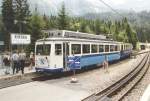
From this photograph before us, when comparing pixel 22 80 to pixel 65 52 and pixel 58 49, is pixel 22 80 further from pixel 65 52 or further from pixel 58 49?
pixel 65 52

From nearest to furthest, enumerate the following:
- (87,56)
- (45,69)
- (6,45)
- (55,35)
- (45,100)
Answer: (45,100) < (45,69) < (55,35) < (87,56) < (6,45)

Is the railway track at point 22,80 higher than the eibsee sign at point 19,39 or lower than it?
lower

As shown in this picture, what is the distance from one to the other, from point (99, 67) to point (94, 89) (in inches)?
619

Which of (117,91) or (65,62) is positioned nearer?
(117,91)

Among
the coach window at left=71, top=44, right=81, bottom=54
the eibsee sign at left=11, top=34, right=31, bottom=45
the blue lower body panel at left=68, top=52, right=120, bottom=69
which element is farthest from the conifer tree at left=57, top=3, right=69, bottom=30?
Result: the eibsee sign at left=11, top=34, right=31, bottom=45

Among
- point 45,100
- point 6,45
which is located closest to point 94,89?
point 45,100

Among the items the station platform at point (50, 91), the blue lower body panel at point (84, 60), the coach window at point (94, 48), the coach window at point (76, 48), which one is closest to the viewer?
the station platform at point (50, 91)

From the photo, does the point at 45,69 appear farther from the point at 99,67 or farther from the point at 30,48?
the point at 30,48

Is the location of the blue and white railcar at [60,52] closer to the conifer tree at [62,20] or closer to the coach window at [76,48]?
the coach window at [76,48]

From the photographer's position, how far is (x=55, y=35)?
25094mm

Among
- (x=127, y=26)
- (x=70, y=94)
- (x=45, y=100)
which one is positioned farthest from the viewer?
(x=127, y=26)

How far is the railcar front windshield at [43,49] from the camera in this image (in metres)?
23.2

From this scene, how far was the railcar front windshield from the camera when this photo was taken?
76.1 feet

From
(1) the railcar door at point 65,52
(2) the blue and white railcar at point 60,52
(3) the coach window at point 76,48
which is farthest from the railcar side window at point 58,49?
(3) the coach window at point 76,48
